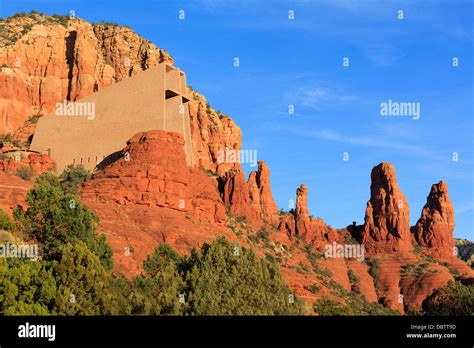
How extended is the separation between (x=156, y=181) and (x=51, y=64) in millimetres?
47223

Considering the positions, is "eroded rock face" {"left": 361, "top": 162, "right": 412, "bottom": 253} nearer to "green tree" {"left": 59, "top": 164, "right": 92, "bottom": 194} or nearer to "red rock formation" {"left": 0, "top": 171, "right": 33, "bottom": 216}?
"green tree" {"left": 59, "top": 164, "right": 92, "bottom": 194}

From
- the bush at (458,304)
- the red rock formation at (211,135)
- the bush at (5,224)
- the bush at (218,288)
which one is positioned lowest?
the bush at (458,304)

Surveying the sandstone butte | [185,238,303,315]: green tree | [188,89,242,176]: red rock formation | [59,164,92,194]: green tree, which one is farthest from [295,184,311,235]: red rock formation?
[185,238,303,315]: green tree

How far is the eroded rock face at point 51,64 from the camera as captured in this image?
90.6 meters

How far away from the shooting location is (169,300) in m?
26.8

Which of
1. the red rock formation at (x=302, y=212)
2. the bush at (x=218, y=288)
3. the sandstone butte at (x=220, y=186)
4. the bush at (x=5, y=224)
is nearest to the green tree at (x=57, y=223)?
the bush at (x=5, y=224)

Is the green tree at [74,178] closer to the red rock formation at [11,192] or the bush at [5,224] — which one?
the red rock formation at [11,192]

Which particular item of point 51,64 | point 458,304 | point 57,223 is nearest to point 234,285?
point 57,223

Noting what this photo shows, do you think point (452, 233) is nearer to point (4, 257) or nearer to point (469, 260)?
point (469, 260)

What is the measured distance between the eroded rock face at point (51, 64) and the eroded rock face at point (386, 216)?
4187cm

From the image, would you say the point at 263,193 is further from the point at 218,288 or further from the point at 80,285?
the point at 80,285

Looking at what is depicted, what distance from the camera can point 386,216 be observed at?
10075 centimetres
